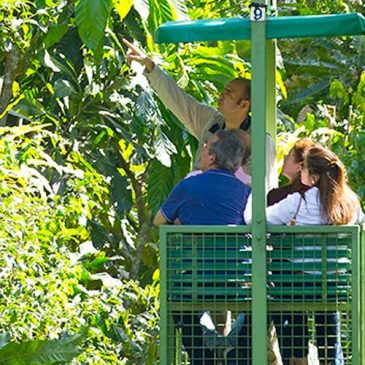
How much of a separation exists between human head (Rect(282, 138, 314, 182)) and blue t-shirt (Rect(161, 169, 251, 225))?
24 centimetres

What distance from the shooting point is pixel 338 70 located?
1523 cm

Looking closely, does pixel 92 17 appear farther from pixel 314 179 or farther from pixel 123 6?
pixel 314 179

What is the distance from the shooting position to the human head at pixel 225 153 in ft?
26.0

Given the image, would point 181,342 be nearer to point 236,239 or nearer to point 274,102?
point 236,239

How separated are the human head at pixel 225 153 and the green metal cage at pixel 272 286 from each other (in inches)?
19.4

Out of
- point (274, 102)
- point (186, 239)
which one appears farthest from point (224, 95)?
point (186, 239)

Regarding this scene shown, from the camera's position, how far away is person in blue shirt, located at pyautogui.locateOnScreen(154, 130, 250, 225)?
785 cm

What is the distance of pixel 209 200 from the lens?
785 centimetres

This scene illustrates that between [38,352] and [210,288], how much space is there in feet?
4.55

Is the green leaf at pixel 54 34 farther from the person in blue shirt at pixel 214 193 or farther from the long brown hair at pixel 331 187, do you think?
the long brown hair at pixel 331 187

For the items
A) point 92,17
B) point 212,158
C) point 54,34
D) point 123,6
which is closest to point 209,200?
point 212,158

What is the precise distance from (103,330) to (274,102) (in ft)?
6.52

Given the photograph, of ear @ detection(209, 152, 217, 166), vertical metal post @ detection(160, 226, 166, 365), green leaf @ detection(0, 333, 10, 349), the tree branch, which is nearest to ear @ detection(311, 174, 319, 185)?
ear @ detection(209, 152, 217, 166)

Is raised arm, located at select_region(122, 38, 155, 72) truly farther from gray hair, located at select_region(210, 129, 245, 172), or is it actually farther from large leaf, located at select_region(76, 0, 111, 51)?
gray hair, located at select_region(210, 129, 245, 172)
